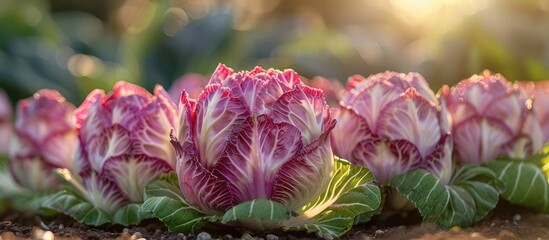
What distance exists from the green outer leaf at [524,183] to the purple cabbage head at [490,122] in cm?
6

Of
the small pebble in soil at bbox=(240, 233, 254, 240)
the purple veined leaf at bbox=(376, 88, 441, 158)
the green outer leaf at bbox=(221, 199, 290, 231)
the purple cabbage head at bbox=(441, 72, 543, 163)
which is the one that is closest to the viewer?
the green outer leaf at bbox=(221, 199, 290, 231)

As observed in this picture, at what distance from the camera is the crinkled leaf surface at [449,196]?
1.63 metres

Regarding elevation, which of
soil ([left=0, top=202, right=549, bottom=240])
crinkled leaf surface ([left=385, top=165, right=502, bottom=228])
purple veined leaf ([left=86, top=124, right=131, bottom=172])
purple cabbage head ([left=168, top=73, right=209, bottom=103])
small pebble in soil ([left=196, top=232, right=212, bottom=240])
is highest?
purple cabbage head ([left=168, top=73, right=209, bottom=103])

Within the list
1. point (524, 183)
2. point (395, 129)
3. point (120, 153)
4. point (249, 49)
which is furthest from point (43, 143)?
point (249, 49)

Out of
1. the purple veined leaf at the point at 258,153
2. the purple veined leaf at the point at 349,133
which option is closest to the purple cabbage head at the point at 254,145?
the purple veined leaf at the point at 258,153

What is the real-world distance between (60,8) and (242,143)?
882 centimetres

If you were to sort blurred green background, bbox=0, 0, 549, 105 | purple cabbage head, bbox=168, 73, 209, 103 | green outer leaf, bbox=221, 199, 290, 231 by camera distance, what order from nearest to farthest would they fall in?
green outer leaf, bbox=221, 199, 290, 231 < purple cabbage head, bbox=168, 73, 209, 103 < blurred green background, bbox=0, 0, 549, 105

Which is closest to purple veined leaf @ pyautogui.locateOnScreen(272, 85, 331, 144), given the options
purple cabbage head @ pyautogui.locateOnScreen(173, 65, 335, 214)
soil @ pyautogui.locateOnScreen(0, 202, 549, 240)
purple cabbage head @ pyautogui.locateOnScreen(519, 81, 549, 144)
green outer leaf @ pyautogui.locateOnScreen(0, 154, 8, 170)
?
purple cabbage head @ pyautogui.locateOnScreen(173, 65, 335, 214)

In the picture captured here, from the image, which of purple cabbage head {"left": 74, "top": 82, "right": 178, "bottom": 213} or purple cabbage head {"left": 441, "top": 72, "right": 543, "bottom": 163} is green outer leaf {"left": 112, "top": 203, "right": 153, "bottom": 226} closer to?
purple cabbage head {"left": 74, "top": 82, "right": 178, "bottom": 213}

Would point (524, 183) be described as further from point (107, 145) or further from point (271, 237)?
point (107, 145)

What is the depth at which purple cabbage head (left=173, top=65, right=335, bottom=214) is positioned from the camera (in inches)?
59.0

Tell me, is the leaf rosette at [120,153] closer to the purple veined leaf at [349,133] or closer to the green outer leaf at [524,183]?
the purple veined leaf at [349,133]

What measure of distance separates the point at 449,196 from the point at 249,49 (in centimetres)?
270

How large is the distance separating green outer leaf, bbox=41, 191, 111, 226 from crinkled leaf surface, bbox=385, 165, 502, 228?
23.3 inches
